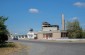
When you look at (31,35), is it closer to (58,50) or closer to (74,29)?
(74,29)

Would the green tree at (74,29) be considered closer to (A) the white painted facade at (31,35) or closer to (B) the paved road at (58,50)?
(A) the white painted facade at (31,35)

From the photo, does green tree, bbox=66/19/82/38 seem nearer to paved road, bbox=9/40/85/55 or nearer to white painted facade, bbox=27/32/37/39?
white painted facade, bbox=27/32/37/39

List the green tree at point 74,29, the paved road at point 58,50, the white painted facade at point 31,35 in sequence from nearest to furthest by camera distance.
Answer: the paved road at point 58,50 → the green tree at point 74,29 → the white painted facade at point 31,35

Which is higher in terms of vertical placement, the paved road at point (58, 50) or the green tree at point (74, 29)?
the green tree at point (74, 29)

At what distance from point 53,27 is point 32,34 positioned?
554 inches

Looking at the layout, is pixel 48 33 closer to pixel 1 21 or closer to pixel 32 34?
pixel 32 34

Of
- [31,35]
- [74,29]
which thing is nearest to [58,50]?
[74,29]

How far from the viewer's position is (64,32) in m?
111

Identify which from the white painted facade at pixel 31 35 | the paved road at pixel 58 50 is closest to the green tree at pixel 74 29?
the white painted facade at pixel 31 35

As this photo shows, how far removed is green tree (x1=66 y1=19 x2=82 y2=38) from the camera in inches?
3807

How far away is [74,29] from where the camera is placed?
100m

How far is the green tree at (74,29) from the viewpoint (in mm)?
96688

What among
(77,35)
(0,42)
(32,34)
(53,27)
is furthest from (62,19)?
(0,42)

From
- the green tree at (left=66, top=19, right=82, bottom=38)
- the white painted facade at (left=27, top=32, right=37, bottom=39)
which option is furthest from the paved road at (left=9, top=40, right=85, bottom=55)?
the white painted facade at (left=27, top=32, right=37, bottom=39)
